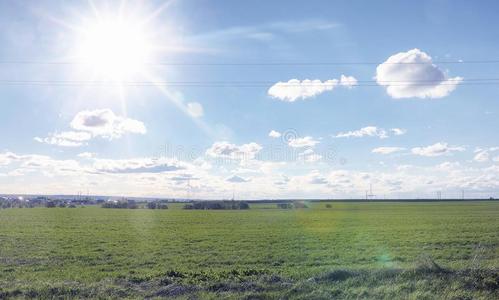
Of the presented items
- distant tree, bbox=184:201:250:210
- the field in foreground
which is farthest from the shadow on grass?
distant tree, bbox=184:201:250:210

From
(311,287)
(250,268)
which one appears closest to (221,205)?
(250,268)

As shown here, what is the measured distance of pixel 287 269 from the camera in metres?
17.8

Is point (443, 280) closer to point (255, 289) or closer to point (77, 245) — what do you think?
point (255, 289)

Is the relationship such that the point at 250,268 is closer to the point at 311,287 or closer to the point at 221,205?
the point at 311,287

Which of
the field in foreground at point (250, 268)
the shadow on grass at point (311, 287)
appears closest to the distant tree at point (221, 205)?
the field in foreground at point (250, 268)

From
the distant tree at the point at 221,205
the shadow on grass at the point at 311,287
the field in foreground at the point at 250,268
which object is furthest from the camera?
the distant tree at the point at 221,205

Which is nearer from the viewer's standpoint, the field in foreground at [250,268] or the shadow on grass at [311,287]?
the shadow on grass at [311,287]

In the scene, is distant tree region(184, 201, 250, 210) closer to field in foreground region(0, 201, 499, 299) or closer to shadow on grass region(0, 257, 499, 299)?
field in foreground region(0, 201, 499, 299)

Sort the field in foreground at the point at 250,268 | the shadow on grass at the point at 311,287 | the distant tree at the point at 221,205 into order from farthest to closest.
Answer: the distant tree at the point at 221,205 → the field in foreground at the point at 250,268 → the shadow on grass at the point at 311,287

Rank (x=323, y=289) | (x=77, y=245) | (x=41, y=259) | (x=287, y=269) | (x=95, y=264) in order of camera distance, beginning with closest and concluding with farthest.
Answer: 1. (x=323, y=289)
2. (x=287, y=269)
3. (x=95, y=264)
4. (x=41, y=259)
5. (x=77, y=245)

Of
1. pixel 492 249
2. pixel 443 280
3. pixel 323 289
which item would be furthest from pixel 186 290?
pixel 492 249

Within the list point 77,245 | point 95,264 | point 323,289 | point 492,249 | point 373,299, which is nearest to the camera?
point 373,299

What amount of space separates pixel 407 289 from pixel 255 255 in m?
12.3

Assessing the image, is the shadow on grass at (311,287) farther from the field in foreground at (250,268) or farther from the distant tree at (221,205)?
the distant tree at (221,205)
